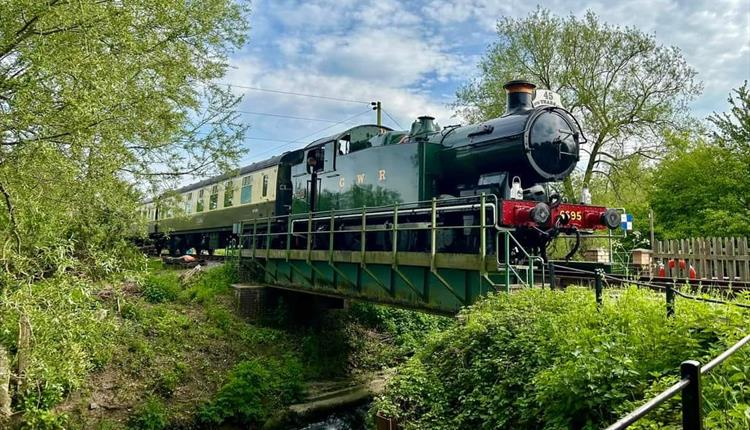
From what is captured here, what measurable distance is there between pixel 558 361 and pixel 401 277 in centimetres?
391

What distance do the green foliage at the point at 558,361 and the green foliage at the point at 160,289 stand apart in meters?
9.59

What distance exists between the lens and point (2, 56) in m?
4.79

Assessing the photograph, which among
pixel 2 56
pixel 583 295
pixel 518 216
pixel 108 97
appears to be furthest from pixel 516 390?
pixel 2 56

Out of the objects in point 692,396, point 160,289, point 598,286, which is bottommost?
point 160,289

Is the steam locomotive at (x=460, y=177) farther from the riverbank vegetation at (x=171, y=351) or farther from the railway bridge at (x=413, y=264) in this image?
the riverbank vegetation at (x=171, y=351)

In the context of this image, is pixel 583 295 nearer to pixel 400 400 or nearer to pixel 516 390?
pixel 516 390

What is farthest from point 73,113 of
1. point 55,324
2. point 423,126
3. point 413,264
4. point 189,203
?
point 189,203

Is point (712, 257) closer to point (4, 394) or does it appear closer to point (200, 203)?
point (4, 394)

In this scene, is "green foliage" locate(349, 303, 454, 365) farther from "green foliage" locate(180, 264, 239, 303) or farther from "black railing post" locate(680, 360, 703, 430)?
"black railing post" locate(680, 360, 703, 430)

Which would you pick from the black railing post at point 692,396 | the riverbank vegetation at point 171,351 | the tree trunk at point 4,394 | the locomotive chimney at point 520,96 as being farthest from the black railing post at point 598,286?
the tree trunk at point 4,394

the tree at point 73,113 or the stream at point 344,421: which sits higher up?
the tree at point 73,113

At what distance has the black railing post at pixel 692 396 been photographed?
187 cm

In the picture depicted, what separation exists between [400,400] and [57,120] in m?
4.84

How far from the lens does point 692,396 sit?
1.90m
